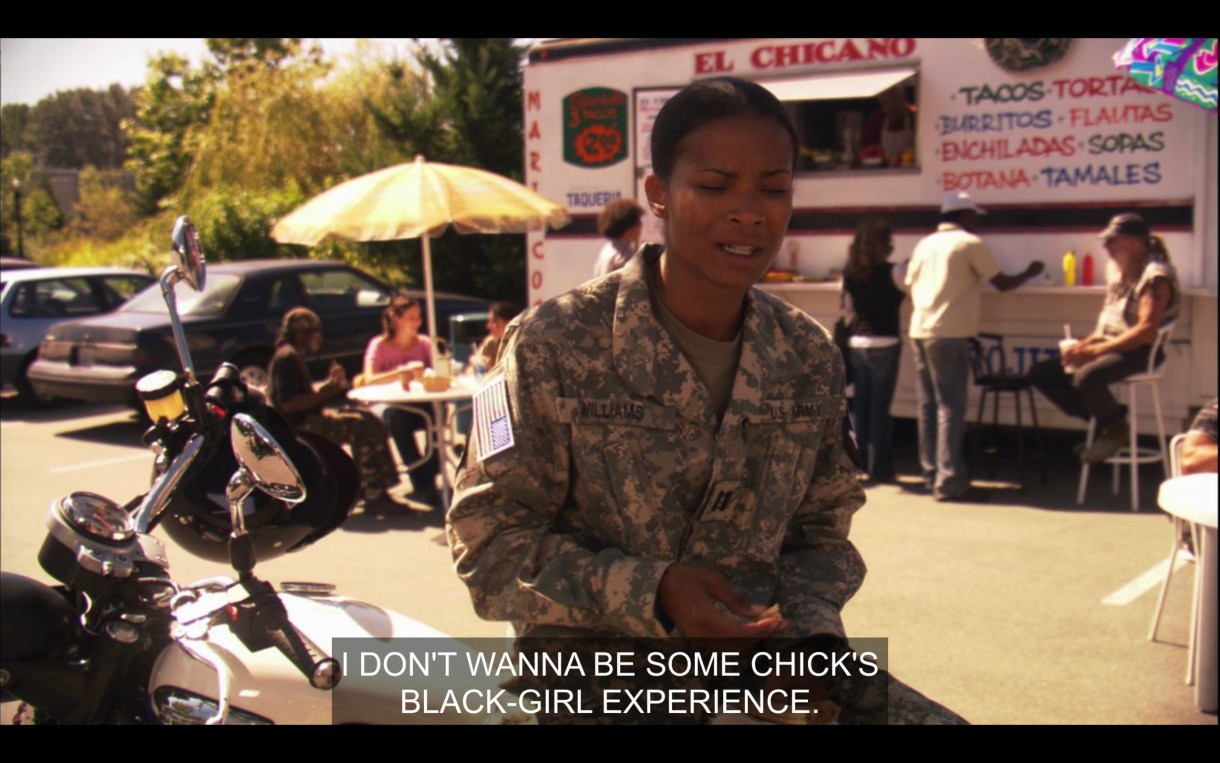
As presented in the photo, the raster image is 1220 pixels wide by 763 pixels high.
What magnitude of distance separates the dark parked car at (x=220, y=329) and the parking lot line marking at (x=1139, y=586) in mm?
7208

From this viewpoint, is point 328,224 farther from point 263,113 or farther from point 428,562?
point 263,113

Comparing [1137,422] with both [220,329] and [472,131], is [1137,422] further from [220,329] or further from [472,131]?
[472,131]

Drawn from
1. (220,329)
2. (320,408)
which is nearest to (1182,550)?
(320,408)

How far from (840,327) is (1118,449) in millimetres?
1981

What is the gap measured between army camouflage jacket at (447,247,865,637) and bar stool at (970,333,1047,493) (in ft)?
20.6

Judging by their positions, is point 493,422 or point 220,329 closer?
point 493,422

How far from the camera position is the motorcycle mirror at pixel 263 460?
2723 mm

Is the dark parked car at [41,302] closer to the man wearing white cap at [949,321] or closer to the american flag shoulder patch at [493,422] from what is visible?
the man wearing white cap at [949,321]

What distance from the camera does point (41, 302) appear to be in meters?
11.1

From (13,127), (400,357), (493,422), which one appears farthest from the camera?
(400,357)

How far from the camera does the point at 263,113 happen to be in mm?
22328

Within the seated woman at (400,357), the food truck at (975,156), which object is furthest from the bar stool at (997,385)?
the seated woman at (400,357)

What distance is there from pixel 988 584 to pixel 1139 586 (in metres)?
0.72

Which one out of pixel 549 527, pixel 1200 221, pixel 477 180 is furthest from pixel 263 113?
pixel 549 527
